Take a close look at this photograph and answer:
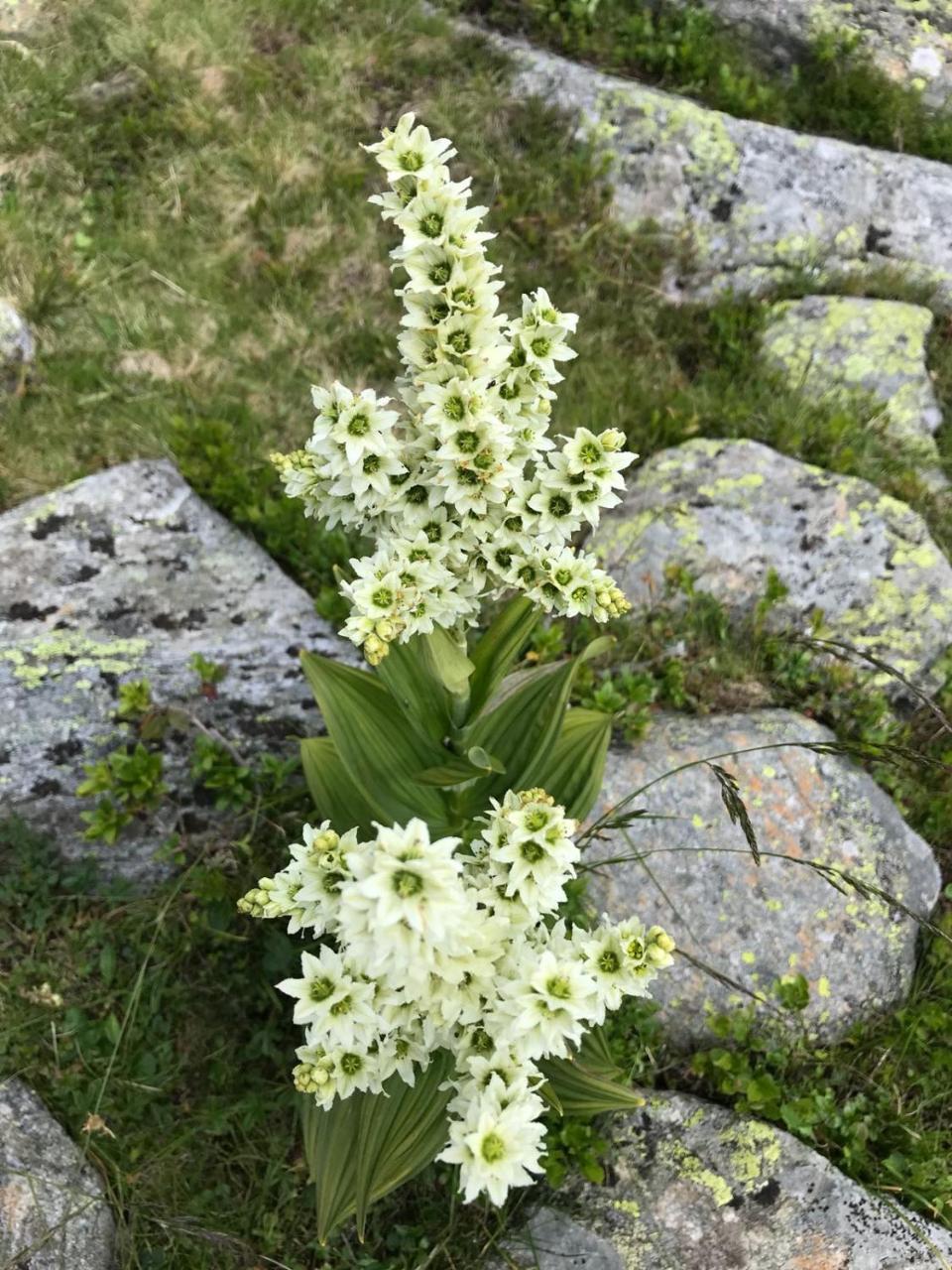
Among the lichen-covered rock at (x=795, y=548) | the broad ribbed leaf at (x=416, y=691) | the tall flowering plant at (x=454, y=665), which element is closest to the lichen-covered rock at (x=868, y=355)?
the lichen-covered rock at (x=795, y=548)

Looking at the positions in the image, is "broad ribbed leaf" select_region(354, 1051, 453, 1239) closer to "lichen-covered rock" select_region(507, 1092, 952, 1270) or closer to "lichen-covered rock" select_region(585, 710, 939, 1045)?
"lichen-covered rock" select_region(507, 1092, 952, 1270)

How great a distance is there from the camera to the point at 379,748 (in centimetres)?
404

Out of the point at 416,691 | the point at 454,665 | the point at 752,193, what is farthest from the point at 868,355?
the point at 454,665

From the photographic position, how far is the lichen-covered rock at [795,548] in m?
5.38

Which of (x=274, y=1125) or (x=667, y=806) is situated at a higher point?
(x=667, y=806)

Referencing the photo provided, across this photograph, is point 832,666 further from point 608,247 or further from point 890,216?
point 890,216

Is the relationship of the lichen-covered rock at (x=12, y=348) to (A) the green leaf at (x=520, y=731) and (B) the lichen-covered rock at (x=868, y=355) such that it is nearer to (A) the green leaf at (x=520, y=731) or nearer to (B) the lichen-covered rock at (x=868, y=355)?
Result: (A) the green leaf at (x=520, y=731)

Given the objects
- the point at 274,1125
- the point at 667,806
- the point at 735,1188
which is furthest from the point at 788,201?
the point at 274,1125

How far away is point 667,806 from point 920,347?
12.9 feet

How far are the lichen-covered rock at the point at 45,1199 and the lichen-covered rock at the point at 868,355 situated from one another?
5.92m

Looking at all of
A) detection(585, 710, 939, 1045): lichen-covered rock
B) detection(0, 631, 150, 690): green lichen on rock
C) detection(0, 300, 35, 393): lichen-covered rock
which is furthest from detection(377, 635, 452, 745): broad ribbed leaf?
detection(0, 300, 35, 393): lichen-covered rock

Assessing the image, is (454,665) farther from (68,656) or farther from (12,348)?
(12,348)

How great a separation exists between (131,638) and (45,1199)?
2.45 meters

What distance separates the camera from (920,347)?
652cm
